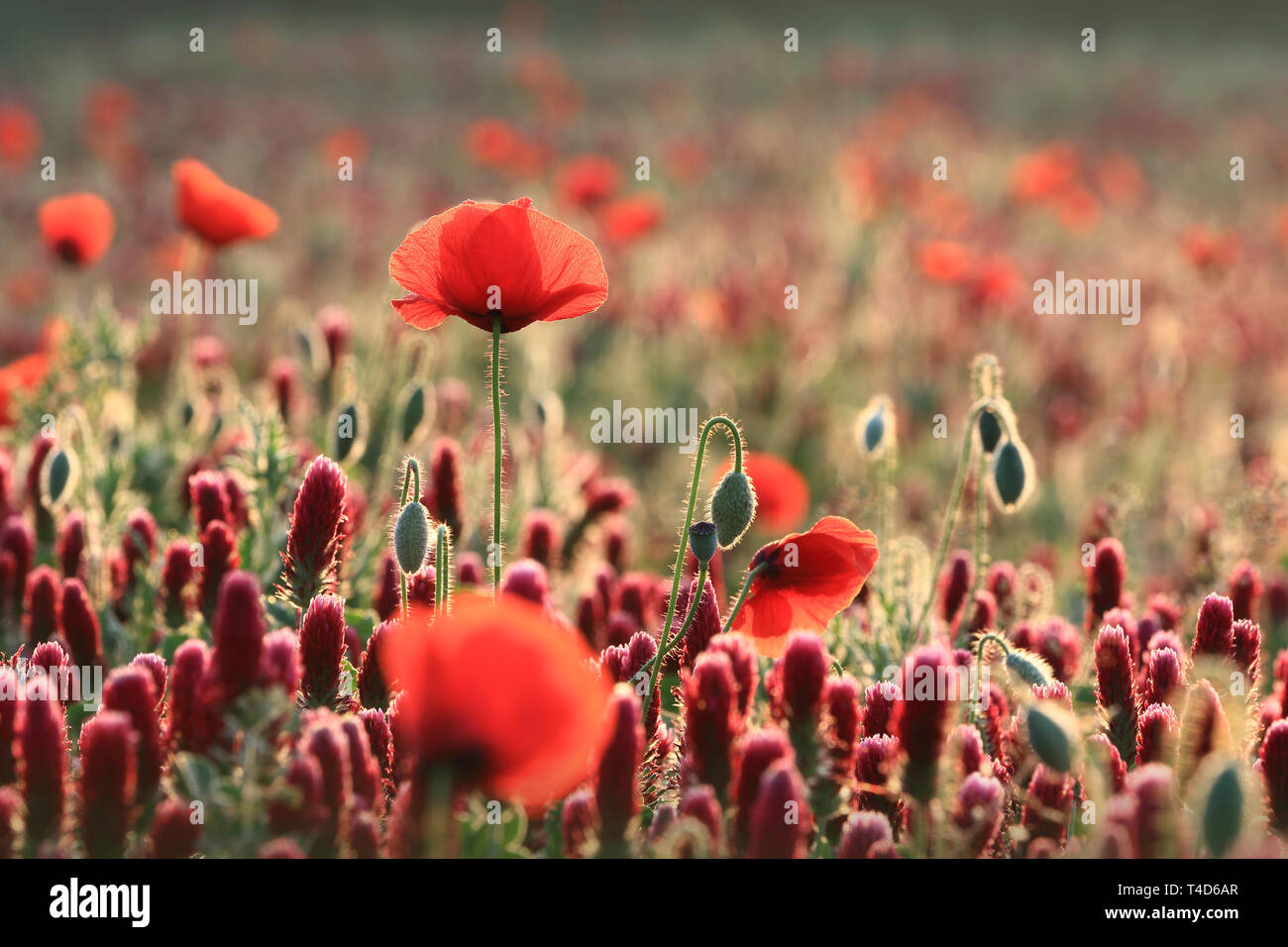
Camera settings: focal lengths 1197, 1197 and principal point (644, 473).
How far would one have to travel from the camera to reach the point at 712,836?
4.33ft

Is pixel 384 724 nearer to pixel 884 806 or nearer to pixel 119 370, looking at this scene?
pixel 884 806

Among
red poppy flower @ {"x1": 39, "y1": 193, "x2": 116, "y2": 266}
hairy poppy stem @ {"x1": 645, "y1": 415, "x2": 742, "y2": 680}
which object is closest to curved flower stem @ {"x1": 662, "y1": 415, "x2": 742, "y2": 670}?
hairy poppy stem @ {"x1": 645, "y1": 415, "x2": 742, "y2": 680}

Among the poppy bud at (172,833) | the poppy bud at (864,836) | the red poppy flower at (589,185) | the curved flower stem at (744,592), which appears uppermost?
the red poppy flower at (589,185)

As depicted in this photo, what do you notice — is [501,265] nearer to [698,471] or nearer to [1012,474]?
[698,471]

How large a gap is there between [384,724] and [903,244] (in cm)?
833

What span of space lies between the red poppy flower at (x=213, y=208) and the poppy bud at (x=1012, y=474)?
2107 mm

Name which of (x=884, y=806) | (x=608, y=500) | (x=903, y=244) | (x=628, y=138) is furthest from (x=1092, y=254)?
(x=884, y=806)

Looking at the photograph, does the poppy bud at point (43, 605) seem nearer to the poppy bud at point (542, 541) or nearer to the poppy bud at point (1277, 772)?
the poppy bud at point (542, 541)

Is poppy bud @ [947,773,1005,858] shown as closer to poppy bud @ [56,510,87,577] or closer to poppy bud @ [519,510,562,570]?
poppy bud @ [519,510,562,570]

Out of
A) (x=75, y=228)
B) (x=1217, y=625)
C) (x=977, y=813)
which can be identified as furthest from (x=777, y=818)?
(x=75, y=228)

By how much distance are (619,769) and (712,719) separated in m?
0.15

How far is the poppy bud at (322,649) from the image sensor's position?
→ 1.65 metres

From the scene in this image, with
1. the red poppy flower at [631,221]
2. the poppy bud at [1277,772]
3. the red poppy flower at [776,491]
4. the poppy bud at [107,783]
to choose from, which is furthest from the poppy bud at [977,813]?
the red poppy flower at [631,221]
